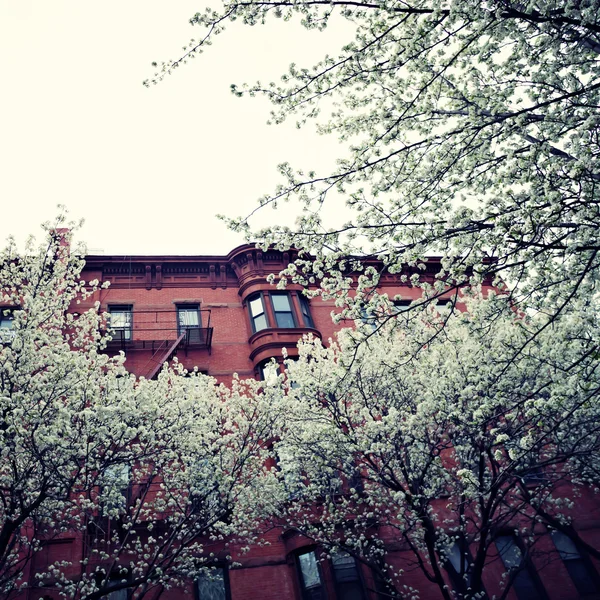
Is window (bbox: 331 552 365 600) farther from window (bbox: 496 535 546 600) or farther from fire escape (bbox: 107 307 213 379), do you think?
fire escape (bbox: 107 307 213 379)

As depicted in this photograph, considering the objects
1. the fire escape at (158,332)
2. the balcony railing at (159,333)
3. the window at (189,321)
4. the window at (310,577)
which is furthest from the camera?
the window at (189,321)

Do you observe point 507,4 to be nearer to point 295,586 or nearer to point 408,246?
point 408,246

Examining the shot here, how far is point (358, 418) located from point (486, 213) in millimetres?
8120

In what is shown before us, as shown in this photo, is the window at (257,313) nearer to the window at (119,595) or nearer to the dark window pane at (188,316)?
the dark window pane at (188,316)

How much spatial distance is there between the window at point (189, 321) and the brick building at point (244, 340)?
0.14ft

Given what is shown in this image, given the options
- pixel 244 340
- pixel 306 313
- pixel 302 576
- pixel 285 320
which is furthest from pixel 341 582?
pixel 306 313

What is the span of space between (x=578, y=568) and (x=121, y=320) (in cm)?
1916

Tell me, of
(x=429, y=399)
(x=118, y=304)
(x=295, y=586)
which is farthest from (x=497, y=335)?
(x=118, y=304)

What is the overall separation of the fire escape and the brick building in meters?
0.04

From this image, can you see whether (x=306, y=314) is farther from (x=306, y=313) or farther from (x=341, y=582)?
(x=341, y=582)

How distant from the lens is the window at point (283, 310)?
67.9ft

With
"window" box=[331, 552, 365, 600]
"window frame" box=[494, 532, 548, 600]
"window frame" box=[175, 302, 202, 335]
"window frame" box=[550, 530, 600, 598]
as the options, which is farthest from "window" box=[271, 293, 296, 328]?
"window frame" box=[550, 530, 600, 598]

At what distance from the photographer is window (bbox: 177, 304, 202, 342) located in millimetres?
19688

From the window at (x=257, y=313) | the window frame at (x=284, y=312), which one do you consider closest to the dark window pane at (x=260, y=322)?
the window at (x=257, y=313)
